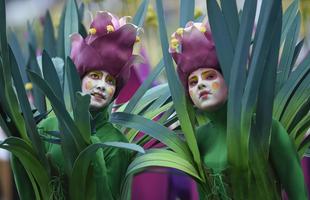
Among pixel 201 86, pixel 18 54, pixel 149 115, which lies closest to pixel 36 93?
pixel 18 54

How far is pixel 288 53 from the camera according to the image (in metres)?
0.67

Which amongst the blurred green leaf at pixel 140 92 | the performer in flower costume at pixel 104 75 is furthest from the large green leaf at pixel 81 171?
the blurred green leaf at pixel 140 92

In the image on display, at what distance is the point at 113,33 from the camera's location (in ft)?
2.15

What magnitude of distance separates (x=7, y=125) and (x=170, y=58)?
21 cm

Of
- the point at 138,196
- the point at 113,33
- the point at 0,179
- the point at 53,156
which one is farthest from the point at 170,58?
the point at 0,179

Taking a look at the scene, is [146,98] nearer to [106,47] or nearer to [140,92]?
[140,92]

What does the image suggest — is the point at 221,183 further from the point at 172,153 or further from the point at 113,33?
the point at 113,33

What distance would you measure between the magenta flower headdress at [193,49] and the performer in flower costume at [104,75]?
0.24ft

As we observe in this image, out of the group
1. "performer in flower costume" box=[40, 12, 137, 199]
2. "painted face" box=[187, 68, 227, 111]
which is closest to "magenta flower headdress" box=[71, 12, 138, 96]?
"performer in flower costume" box=[40, 12, 137, 199]

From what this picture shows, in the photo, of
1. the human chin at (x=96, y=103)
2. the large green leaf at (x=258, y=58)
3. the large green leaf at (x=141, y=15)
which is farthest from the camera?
the large green leaf at (x=141, y=15)

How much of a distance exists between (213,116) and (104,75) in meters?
0.15

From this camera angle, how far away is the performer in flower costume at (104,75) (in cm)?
65

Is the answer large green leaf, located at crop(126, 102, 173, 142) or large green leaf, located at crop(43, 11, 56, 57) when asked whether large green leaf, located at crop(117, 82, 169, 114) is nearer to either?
large green leaf, located at crop(126, 102, 173, 142)

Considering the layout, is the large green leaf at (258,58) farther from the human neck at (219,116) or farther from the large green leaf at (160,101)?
the large green leaf at (160,101)
